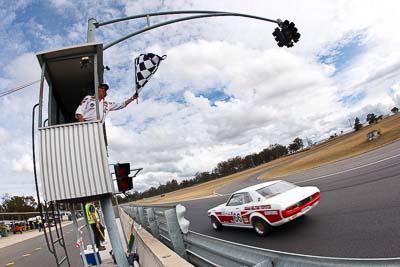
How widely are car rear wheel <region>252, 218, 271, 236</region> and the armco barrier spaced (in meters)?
3.05

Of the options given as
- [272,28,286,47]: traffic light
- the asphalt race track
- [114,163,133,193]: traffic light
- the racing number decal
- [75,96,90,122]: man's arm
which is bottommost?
the asphalt race track

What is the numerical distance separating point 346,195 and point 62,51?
1019cm

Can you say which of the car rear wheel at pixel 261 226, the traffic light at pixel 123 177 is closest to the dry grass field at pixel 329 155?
A: the car rear wheel at pixel 261 226

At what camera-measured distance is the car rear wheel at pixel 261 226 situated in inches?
334

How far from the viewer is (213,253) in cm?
354

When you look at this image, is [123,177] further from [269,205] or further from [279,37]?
[279,37]

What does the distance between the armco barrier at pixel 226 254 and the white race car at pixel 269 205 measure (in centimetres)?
301

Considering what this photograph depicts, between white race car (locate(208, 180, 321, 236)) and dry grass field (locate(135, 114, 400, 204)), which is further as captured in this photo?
dry grass field (locate(135, 114, 400, 204))

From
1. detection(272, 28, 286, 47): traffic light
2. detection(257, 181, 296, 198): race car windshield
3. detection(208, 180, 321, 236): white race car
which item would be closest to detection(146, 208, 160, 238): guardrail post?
detection(208, 180, 321, 236): white race car

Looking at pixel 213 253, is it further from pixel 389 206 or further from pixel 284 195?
pixel 389 206

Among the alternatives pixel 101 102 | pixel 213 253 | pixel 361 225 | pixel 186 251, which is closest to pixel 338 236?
pixel 361 225

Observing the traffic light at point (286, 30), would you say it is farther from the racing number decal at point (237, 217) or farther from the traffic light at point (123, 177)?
the traffic light at point (123, 177)

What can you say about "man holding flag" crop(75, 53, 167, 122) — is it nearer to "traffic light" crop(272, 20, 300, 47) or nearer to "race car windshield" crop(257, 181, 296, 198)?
"traffic light" crop(272, 20, 300, 47)

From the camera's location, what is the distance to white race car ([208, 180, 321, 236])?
316 inches
